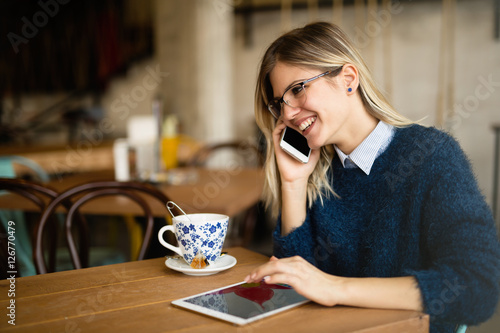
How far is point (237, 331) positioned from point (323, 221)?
1.97 feet

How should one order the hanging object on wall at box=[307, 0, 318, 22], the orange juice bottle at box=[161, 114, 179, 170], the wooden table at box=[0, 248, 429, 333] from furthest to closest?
the hanging object on wall at box=[307, 0, 318, 22]
the orange juice bottle at box=[161, 114, 179, 170]
the wooden table at box=[0, 248, 429, 333]

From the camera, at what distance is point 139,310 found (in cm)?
90

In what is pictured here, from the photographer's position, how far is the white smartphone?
138 centimetres

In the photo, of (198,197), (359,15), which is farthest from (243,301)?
(359,15)

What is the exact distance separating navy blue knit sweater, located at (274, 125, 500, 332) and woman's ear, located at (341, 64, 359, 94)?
172 mm

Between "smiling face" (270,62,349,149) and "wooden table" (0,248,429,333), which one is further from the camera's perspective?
"smiling face" (270,62,349,149)

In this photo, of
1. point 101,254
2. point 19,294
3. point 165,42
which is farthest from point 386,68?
point 19,294

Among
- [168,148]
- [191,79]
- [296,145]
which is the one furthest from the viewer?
[191,79]

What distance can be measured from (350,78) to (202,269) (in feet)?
2.00

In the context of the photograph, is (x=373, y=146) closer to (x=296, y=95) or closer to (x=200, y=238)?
(x=296, y=95)

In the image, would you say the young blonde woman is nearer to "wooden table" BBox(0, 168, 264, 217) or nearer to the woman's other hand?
the woman's other hand

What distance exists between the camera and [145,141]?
282 cm

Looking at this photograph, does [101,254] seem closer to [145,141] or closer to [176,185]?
[176,185]

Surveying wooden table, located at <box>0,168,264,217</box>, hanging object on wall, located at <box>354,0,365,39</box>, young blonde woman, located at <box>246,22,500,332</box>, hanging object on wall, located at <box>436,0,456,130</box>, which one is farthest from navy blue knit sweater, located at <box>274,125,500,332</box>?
hanging object on wall, located at <box>354,0,365,39</box>
